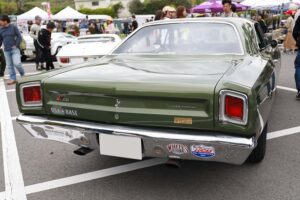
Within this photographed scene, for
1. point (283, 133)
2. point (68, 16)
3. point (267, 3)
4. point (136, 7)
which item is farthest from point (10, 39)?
point (136, 7)

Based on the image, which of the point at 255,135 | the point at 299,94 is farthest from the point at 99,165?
the point at 299,94

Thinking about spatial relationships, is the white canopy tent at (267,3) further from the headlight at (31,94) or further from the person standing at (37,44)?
the headlight at (31,94)

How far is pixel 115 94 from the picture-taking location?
2818 millimetres

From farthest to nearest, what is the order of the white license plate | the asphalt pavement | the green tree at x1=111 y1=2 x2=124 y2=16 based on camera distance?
the green tree at x1=111 y1=2 x2=124 y2=16
the asphalt pavement
the white license plate

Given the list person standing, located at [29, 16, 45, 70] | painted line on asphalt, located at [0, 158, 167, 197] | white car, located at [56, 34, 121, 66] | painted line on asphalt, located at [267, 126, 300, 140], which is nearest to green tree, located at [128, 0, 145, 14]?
person standing, located at [29, 16, 45, 70]

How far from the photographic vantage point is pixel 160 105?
2709 millimetres

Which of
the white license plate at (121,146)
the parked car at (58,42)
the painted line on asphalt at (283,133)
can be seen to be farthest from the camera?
the parked car at (58,42)

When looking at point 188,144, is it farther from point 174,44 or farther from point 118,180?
point 174,44

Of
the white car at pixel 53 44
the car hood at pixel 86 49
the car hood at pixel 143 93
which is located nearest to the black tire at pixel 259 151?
the car hood at pixel 143 93

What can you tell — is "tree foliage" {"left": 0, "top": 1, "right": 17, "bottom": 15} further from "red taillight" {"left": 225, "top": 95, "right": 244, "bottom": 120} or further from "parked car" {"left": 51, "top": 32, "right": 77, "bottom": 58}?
"red taillight" {"left": 225, "top": 95, "right": 244, "bottom": 120}

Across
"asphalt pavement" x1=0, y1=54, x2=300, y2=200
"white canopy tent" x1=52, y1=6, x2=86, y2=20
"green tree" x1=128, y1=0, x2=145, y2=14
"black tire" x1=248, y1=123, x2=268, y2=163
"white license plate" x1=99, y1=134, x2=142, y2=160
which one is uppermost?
"green tree" x1=128, y1=0, x2=145, y2=14

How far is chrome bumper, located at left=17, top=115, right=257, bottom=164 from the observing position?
2529mm

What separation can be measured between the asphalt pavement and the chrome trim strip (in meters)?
0.64

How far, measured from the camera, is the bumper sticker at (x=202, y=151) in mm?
2566
